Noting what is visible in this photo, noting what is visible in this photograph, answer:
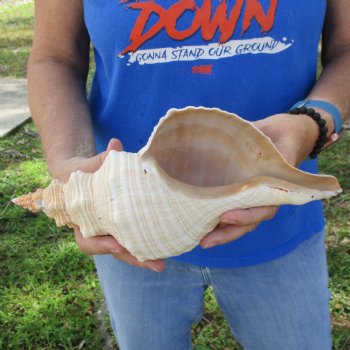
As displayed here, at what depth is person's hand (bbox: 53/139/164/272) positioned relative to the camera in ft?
2.30

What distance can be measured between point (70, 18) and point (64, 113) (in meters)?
0.16

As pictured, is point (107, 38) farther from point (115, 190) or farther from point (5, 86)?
point (5, 86)

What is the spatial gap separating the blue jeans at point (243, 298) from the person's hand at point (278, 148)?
233mm

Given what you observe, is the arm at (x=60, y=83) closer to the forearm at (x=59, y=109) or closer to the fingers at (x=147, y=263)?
the forearm at (x=59, y=109)

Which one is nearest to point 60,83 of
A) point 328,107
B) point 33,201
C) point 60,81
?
point 60,81

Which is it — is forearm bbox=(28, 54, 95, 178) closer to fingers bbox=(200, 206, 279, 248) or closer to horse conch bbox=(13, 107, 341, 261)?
horse conch bbox=(13, 107, 341, 261)

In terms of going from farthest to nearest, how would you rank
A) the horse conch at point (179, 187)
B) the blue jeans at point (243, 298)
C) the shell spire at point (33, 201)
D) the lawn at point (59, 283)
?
the lawn at point (59, 283) → the blue jeans at point (243, 298) → the shell spire at point (33, 201) → the horse conch at point (179, 187)

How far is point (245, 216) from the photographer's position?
0.66 metres

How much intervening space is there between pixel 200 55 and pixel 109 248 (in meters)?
0.31

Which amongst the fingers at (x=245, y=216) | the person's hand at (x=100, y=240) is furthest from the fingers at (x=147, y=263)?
the fingers at (x=245, y=216)

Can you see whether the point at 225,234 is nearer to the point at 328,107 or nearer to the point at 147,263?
the point at 147,263

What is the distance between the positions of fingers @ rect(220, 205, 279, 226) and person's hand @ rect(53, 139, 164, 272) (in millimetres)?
130

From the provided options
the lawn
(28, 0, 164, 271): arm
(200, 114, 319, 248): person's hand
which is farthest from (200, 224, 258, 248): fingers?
the lawn

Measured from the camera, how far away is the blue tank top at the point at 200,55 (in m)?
0.77
